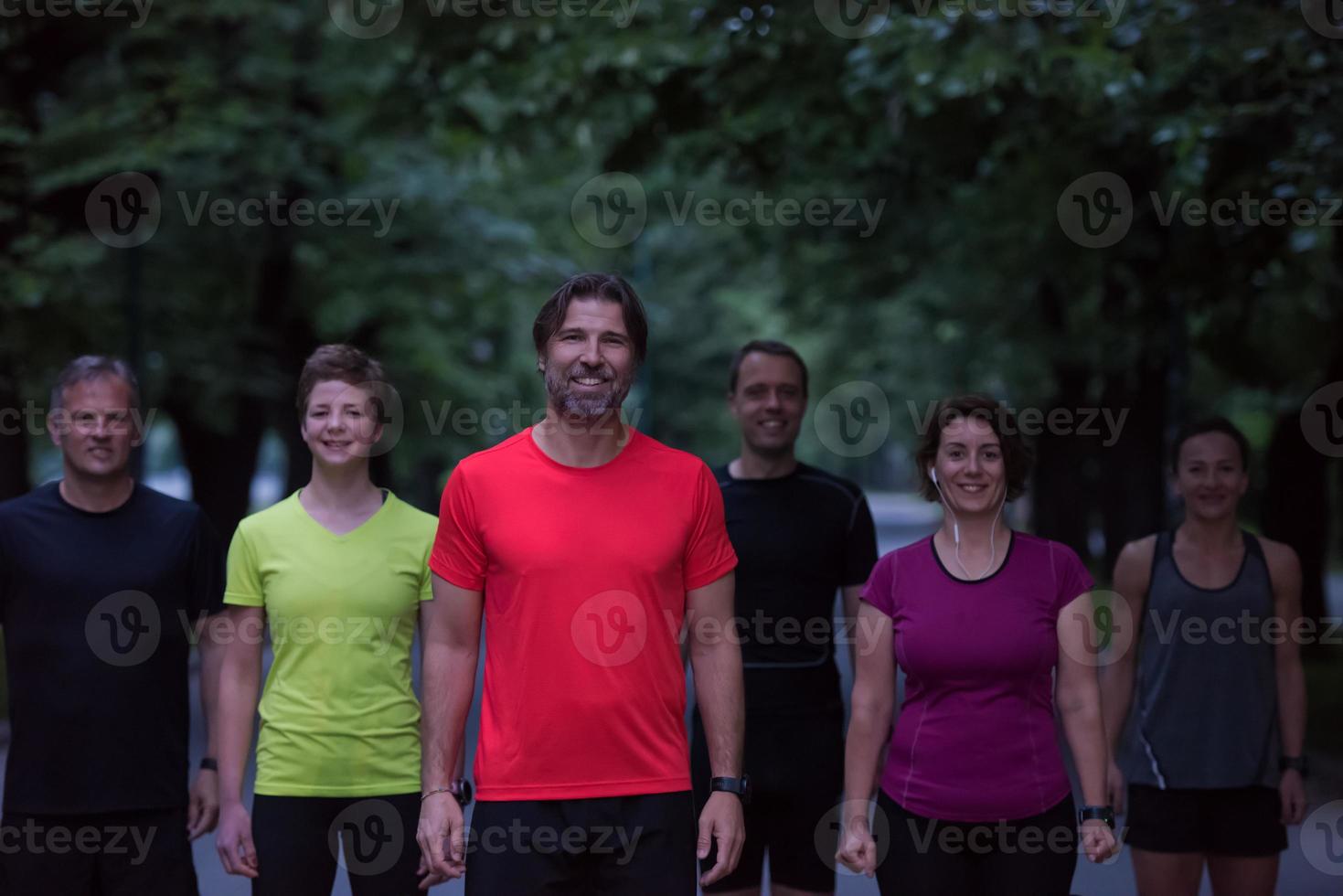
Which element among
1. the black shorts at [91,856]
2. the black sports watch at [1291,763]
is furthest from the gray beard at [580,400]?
the black sports watch at [1291,763]

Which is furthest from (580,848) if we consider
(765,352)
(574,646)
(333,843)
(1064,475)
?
(1064,475)

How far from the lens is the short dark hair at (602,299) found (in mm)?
3979

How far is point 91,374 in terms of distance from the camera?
484cm

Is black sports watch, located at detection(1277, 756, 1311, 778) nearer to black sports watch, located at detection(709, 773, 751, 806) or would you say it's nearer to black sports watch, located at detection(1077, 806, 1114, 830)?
black sports watch, located at detection(1077, 806, 1114, 830)

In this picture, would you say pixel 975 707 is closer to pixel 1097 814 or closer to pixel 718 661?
pixel 1097 814

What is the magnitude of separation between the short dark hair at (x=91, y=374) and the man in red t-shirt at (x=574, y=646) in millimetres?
1378

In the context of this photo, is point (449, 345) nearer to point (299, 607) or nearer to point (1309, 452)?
point (1309, 452)

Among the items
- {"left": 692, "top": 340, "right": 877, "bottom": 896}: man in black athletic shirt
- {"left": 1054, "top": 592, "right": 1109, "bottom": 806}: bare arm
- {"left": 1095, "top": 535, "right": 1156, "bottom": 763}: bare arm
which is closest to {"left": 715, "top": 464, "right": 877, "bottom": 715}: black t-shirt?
{"left": 692, "top": 340, "right": 877, "bottom": 896}: man in black athletic shirt

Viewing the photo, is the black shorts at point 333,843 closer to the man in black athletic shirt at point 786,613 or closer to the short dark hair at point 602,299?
the man in black athletic shirt at point 786,613

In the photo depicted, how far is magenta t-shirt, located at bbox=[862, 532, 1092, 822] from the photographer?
4336 millimetres

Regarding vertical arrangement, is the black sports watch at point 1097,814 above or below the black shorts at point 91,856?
above

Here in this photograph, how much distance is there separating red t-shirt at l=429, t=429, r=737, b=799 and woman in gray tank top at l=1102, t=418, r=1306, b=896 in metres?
1.81

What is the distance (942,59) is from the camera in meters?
9.06

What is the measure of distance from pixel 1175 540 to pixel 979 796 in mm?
1510
